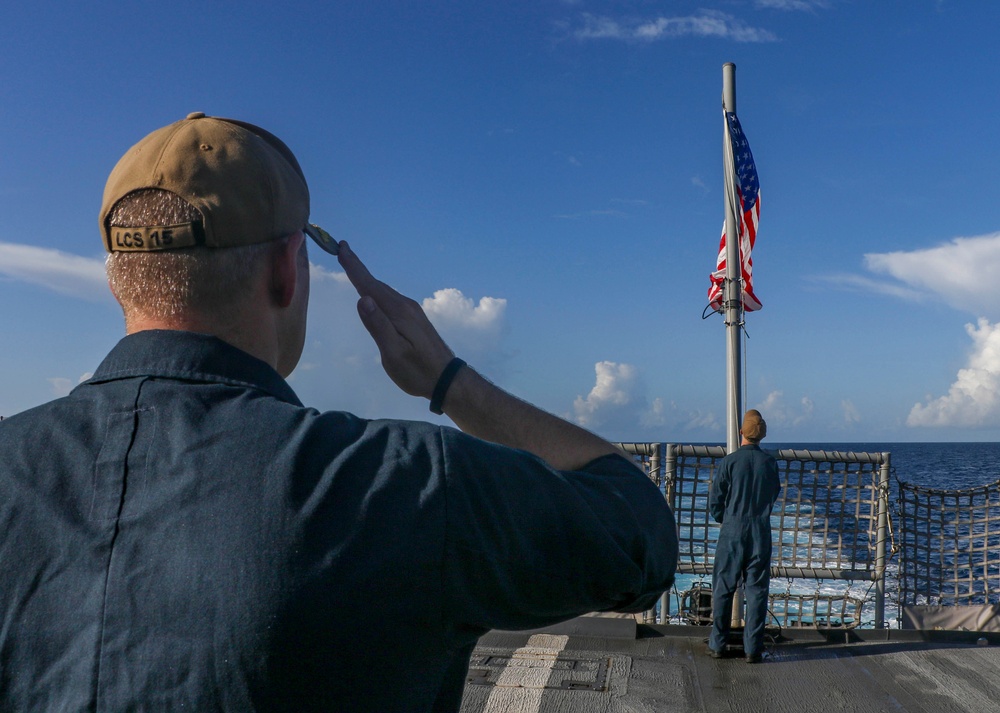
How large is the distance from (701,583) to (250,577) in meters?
7.45

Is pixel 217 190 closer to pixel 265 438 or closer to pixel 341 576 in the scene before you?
pixel 265 438

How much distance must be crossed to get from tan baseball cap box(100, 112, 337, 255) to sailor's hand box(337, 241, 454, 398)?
0.16m

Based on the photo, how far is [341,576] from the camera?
104cm

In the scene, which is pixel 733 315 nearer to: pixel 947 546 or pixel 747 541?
pixel 747 541

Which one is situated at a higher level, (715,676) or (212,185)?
(212,185)

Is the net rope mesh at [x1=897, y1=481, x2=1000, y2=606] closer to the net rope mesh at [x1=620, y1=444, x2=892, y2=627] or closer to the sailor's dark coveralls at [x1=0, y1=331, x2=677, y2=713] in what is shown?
the net rope mesh at [x1=620, y1=444, x2=892, y2=627]

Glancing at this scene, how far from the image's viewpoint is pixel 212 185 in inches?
48.6

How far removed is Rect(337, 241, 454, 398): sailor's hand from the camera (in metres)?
1.35

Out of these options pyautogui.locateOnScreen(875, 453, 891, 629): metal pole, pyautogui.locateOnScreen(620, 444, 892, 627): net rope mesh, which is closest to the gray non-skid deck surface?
pyautogui.locateOnScreen(875, 453, 891, 629): metal pole

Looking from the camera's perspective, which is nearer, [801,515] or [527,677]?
[527,677]

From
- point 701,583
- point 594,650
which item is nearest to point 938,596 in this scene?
point 701,583

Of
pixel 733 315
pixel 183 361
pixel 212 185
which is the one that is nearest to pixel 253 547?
pixel 183 361

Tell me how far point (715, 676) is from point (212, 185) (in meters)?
6.17

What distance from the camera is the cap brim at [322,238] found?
137 cm
